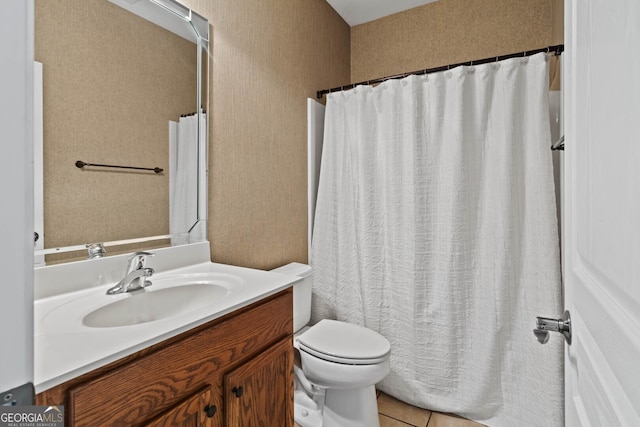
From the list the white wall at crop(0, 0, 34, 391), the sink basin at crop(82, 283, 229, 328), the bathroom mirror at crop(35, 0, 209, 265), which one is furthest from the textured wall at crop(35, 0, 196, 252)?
the white wall at crop(0, 0, 34, 391)

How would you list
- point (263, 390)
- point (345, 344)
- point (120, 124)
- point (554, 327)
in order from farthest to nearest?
point (345, 344)
point (120, 124)
point (263, 390)
point (554, 327)

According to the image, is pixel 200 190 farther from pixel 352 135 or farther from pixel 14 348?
pixel 14 348

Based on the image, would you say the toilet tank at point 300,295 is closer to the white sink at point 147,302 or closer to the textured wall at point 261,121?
the textured wall at point 261,121

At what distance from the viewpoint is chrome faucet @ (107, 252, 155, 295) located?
1.00 meters

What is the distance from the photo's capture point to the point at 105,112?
109cm

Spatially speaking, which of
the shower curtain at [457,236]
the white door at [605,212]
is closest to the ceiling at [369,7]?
the shower curtain at [457,236]

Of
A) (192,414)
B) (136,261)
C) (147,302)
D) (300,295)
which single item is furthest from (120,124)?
(300,295)

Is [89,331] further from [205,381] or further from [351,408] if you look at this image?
[351,408]

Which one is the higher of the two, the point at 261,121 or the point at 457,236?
the point at 261,121

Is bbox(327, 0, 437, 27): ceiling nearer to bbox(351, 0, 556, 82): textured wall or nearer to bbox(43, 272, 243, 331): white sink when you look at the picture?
bbox(351, 0, 556, 82): textured wall

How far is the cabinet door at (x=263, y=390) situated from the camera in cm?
88

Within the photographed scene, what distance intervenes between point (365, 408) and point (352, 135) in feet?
4.87

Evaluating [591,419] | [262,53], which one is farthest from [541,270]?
[262,53]

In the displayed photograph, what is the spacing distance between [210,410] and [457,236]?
54.1 inches
